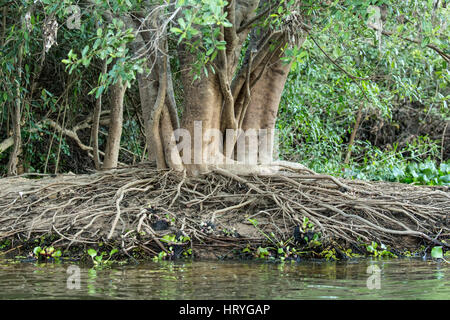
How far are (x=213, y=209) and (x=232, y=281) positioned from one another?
218 cm

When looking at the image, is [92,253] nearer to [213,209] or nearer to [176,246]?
[176,246]

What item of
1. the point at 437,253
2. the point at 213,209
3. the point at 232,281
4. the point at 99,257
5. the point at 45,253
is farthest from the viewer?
the point at 213,209

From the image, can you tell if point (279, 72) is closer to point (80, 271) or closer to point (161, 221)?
point (161, 221)

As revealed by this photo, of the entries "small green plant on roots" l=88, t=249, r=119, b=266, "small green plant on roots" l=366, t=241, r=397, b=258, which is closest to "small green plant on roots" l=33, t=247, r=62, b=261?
"small green plant on roots" l=88, t=249, r=119, b=266

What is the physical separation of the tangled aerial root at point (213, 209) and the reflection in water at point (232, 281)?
0.61m

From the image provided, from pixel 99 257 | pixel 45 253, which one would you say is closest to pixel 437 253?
pixel 99 257

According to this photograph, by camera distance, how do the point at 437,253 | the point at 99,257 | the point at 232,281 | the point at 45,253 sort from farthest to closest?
the point at 437,253, the point at 45,253, the point at 99,257, the point at 232,281

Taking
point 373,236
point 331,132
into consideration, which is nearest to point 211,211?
point 373,236

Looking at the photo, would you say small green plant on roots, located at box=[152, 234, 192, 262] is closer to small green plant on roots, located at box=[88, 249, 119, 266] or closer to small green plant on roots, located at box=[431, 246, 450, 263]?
small green plant on roots, located at box=[88, 249, 119, 266]

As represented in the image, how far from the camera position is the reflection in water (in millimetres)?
3809

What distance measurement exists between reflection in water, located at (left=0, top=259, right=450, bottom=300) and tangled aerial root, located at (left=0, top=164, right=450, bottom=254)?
24.1 inches

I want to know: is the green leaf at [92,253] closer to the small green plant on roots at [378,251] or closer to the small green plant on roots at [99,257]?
the small green plant on roots at [99,257]

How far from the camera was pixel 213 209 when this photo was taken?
6.44 meters

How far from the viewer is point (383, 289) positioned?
4008mm
